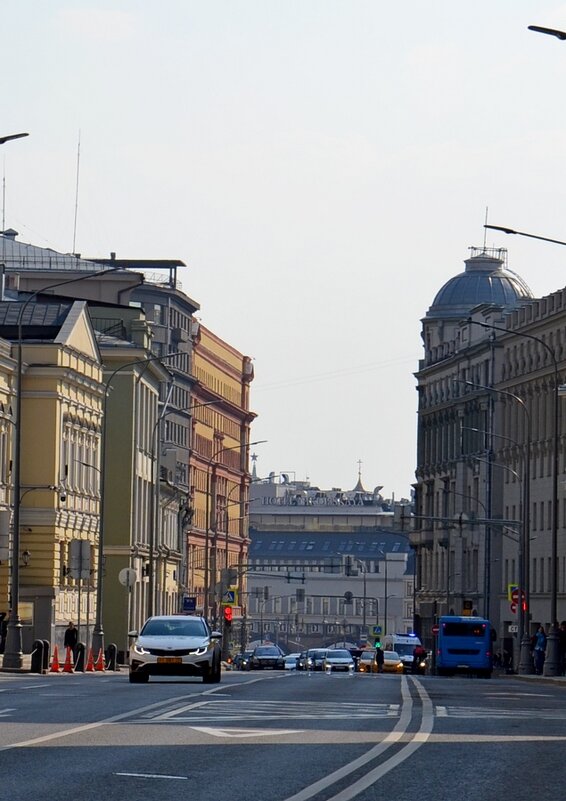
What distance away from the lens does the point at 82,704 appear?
93.4ft

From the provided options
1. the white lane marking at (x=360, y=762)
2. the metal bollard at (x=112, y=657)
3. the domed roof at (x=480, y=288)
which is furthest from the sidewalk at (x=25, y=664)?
the domed roof at (x=480, y=288)

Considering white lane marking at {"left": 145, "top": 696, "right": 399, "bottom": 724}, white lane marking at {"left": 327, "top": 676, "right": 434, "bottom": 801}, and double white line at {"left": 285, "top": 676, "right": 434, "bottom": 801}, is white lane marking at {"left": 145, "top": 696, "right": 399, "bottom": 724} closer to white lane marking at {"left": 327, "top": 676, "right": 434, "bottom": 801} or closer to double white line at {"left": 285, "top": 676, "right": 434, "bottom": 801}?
double white line at {"left": 285, "top": 676, "right": 434, "bottom": 801}

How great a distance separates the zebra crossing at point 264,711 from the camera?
2503 centimetres

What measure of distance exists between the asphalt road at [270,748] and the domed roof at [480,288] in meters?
114

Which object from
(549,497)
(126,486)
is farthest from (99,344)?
(549,497)

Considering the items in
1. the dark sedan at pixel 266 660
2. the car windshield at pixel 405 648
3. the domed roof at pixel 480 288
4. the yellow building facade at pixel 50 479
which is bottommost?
the dark sedan at pixel 266 660

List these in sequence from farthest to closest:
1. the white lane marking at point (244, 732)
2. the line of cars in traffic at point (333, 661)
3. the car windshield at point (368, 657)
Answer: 1. the car windshield at point (368, 657)
2. the line of cars in traffic at point (333, 661)
3. the white lane marking at point (244, 732)

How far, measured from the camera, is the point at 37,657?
5553 cm

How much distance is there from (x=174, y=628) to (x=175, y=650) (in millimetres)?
928

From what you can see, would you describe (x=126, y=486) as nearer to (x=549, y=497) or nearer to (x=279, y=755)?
(x=549, y=497)

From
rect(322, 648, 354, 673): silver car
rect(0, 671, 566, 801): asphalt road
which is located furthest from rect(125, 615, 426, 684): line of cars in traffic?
rect(322, 648, 354, 673): silver car

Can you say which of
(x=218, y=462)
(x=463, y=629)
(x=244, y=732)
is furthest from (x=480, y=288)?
(x=244, y=732)

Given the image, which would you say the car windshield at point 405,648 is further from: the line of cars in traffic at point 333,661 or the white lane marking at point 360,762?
the white lane marking at point 360,762

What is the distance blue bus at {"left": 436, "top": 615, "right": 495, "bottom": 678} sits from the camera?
90.8 metres
